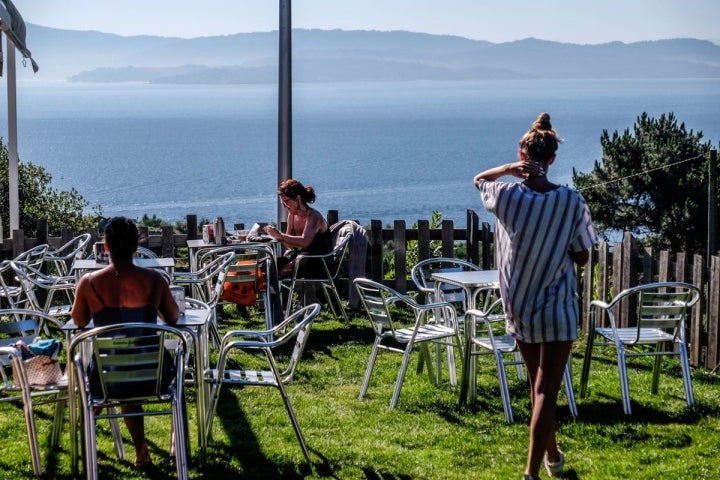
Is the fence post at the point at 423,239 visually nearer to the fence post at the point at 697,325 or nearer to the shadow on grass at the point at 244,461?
the fence post at the point at 697,325

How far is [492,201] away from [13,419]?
11.9ft

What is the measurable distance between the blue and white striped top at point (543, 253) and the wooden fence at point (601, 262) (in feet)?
11.5

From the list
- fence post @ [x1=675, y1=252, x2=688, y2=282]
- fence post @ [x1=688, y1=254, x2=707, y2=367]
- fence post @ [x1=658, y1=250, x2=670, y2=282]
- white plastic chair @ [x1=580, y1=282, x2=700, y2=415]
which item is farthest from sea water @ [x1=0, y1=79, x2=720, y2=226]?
white plastic chair @ [x1=580, y1=282, x2=700, y2=415]

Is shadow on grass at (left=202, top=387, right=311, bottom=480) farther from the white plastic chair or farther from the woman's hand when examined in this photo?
the woman's hand

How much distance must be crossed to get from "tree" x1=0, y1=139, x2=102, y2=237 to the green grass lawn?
10.7 metres

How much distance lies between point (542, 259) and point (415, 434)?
78.0 inches

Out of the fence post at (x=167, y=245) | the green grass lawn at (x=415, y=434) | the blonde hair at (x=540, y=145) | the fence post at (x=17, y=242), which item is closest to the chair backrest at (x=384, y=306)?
the green grass lawn at (x=415, y=434)

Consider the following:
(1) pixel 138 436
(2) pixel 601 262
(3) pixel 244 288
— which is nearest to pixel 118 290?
(1) pixel 138 436

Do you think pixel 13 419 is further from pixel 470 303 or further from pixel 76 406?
pixel 470 303

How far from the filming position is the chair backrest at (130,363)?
5316 mm

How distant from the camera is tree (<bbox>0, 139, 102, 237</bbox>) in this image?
18312 millimetres

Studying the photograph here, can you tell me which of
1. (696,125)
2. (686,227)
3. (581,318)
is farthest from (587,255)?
(696,125)

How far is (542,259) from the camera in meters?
5.32

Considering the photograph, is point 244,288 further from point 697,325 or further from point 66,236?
point 697,325
